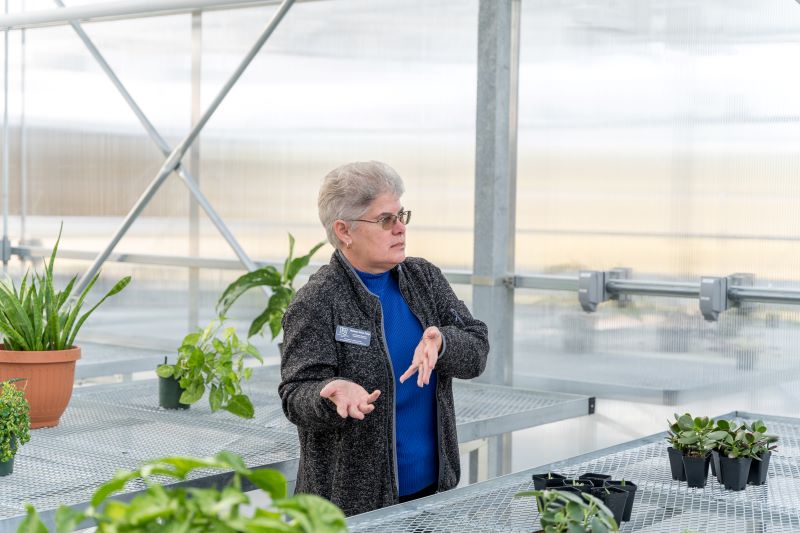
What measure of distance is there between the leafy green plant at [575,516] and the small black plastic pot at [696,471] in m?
0.46

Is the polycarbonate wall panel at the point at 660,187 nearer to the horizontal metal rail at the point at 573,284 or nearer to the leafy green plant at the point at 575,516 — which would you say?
the horizontal metal rail at the point at 573,284

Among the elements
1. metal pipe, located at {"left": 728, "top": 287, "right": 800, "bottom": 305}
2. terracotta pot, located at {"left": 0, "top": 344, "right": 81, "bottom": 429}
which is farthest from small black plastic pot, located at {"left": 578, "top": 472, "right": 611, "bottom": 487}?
metal pipe, located at {"left": 728, "top": 287, "right": 800, "bottom": 305}

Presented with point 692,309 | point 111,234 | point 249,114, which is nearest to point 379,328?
point 692,309

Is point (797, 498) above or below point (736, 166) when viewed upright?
below

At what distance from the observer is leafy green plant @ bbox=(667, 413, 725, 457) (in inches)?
71.8

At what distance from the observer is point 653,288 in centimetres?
347

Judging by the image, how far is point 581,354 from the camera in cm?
369

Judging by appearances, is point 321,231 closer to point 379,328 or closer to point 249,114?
point 249,114

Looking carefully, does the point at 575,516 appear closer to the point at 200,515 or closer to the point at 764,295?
the point at 200,515

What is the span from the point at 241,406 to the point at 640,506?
4.28 ft

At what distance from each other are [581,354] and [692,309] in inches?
16.8

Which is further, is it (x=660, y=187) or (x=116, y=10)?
(x=116, y=10)

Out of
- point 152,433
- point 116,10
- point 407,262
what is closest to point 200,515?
point 407,262

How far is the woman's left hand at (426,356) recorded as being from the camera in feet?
5.94
